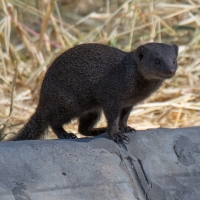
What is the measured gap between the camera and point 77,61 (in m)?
3.20

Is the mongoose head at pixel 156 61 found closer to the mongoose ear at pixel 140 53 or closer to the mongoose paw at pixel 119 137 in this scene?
the mongoose ear at pixel 140 53

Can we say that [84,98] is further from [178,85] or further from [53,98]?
[178,85]

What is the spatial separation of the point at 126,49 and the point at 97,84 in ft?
4.90

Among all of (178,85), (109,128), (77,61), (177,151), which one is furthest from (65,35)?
(177,151)

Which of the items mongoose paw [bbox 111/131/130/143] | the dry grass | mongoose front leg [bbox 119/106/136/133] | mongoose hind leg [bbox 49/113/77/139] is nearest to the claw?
mongoose paw [bbox 111/131/130/143]

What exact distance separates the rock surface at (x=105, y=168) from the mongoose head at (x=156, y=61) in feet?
0.93

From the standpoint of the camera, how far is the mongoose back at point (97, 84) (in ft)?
10.0

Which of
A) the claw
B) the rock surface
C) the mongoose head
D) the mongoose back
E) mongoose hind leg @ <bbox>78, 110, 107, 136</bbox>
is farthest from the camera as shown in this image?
mongoose hind leg @ <bbox>78, 110, 107, 136</bbox>

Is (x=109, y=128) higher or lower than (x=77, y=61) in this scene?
lower

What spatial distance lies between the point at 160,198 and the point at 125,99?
687mm

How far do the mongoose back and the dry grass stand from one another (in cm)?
62

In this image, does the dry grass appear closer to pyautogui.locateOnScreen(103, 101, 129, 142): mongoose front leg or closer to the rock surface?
pyautogui.locateOnScreen(103, 101, 129, 142): mongoose front leg

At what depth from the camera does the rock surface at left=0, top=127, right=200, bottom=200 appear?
2365 mm

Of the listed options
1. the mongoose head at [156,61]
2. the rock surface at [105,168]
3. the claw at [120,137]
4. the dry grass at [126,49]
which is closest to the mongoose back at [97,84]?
the mongoose head at [156,61]
